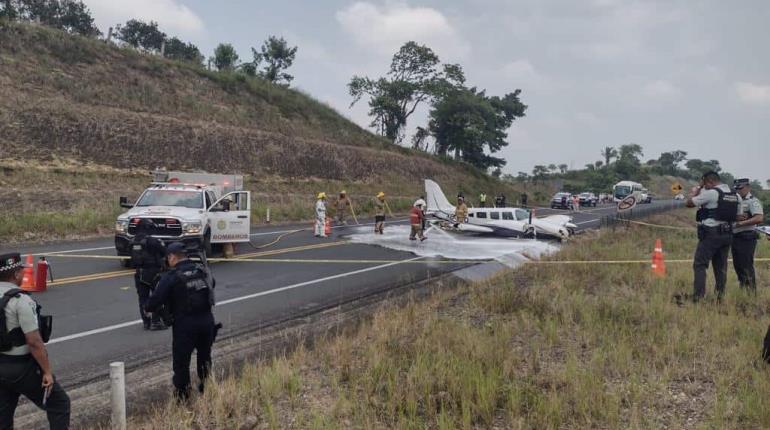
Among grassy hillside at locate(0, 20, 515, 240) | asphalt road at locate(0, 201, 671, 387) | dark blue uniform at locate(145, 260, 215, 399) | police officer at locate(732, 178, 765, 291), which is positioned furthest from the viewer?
grassy hillside at locate(0, 20, 515, 240)

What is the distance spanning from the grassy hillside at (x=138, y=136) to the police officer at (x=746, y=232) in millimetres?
18274

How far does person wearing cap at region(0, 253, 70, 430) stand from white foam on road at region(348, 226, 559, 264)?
39.7 feet

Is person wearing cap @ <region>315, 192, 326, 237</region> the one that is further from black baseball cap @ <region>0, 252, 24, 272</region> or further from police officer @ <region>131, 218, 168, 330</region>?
black baseball cap @ <region>0, 252, 24, 272</region>

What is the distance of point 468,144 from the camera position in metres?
59.6

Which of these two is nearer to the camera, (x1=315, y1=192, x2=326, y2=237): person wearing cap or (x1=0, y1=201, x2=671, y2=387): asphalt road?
(x1=0, y1=201, x2=671, y2=387): asphalt road

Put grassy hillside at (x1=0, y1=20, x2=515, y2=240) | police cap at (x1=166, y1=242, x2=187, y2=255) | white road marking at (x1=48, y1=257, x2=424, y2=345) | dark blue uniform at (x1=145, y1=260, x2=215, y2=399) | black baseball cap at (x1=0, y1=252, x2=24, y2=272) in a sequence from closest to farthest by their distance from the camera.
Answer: black baseball cap at (x1=0, y1=252, x2=24, y2=272), dark blue uniform at (x1=145, y1=260, x2=215, y2=399), police cap at (x1=166, y1=242, x2=187, y2=255), white road marking at (x1=48, y1=257, x2=424, y2=345), grassy hillside at (x1=0, y1=20, x2=515, y2=240)

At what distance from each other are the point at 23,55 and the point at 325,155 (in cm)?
2076

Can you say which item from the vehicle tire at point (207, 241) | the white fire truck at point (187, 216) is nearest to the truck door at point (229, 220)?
the white fire truck at point (187, 216)

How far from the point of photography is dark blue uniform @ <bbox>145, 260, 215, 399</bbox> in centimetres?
471

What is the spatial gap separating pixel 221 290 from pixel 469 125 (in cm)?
5234

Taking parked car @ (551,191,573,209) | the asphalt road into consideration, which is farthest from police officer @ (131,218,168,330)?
parked car @ (551,191,573,209)

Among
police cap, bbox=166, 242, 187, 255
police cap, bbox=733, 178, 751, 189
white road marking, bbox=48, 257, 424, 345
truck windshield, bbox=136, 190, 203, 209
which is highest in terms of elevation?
police cap, bbox=733, 178, 751, 189

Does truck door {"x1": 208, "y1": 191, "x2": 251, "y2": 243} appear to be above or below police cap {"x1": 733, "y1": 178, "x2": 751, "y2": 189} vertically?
below

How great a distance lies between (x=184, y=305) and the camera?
15.5 feet
